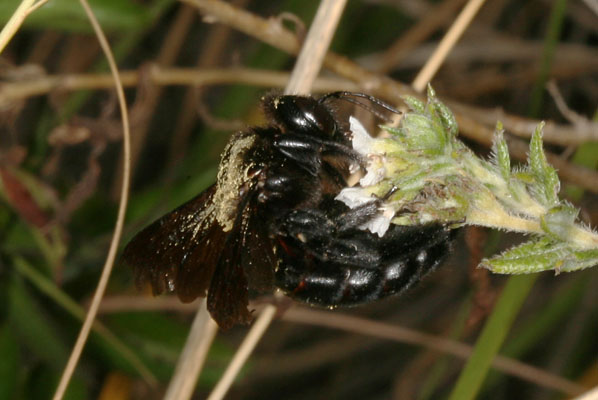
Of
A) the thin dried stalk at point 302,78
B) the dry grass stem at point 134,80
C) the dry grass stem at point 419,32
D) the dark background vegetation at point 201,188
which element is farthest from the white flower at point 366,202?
the dry grass stem at point 419,32

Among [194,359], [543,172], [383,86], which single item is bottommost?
[194,359]

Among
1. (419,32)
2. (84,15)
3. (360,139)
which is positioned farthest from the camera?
(419,32)

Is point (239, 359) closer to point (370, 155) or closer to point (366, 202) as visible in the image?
point (366, 202)

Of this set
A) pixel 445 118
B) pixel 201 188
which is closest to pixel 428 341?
pixel 201 188

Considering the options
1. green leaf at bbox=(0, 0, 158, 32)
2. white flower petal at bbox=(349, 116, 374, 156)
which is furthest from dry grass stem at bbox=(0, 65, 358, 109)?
white flower petal at bbox=(349, 116, 374, 156)

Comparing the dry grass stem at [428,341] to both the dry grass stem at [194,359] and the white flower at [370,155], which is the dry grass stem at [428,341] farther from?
the white flower at [370,155]

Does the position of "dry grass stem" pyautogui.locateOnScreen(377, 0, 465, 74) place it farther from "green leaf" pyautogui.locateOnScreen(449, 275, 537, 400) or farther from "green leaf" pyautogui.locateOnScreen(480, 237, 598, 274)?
"green leaf" pyautogui.locateOnScreen(480, 237, 598, 274)
